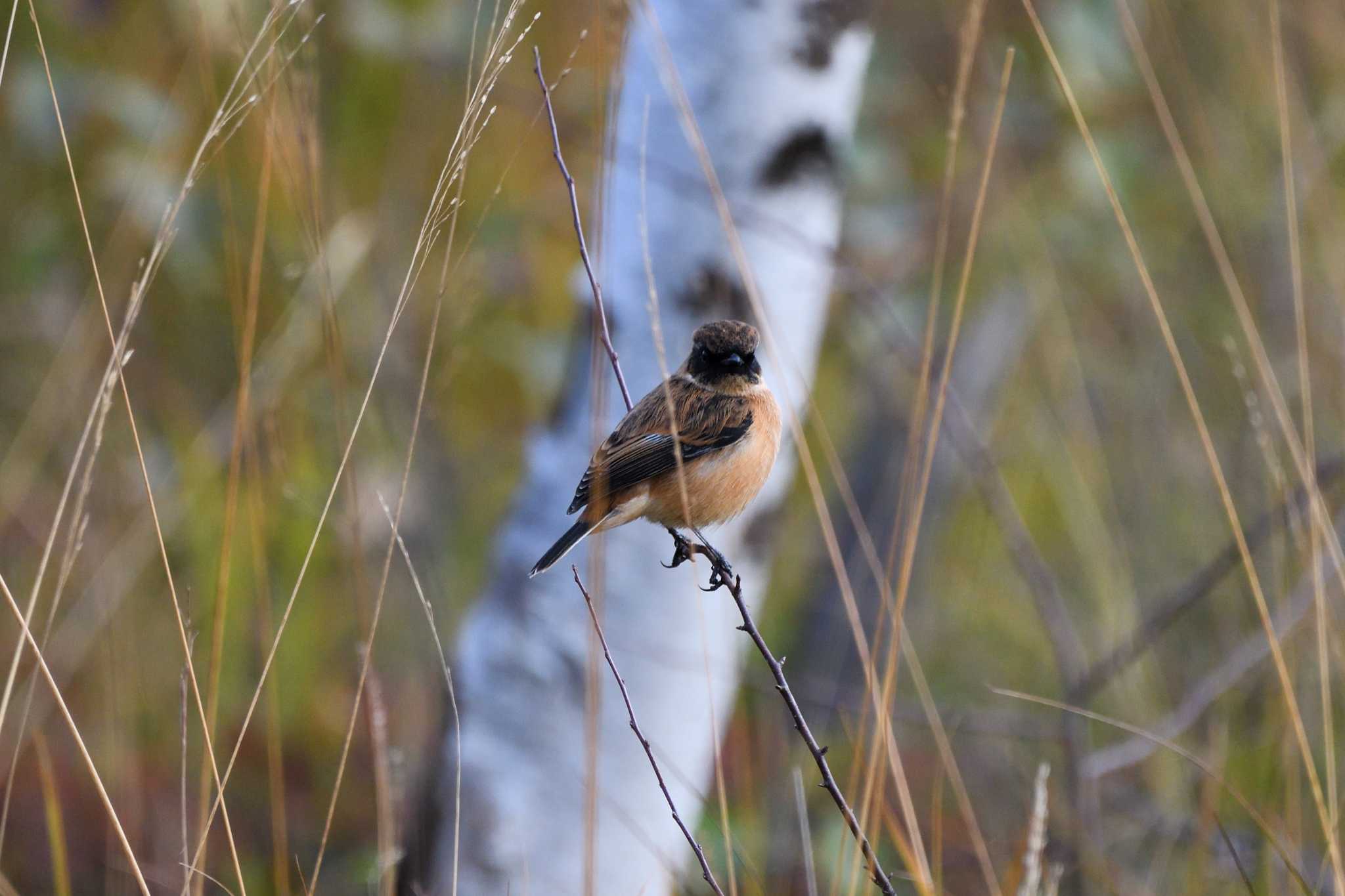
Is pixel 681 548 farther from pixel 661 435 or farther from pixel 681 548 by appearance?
pixel 661 435

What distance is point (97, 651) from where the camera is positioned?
3438 mm

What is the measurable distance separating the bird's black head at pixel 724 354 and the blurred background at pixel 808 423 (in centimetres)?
25

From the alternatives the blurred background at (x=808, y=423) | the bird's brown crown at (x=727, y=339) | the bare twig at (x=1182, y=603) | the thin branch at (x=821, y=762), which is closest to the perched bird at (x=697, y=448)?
the bird's brown crown at (x=727, y=339)

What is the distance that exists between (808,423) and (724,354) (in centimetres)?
173

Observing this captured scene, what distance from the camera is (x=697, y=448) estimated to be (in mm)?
2369

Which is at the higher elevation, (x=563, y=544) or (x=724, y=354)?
(x=724, y=354)

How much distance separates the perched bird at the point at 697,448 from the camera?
81.7 inches

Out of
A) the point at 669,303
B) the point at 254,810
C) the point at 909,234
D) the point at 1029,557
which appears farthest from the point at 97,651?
the point at 909,234

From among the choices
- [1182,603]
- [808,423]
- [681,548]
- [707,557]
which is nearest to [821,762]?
[707,557]

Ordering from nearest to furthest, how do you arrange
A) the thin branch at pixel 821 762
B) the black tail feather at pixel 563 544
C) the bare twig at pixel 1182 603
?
the thin branch at pixel 821 762
the black tail feather at pixel 563 544
the bare twig at pixel 1182 603

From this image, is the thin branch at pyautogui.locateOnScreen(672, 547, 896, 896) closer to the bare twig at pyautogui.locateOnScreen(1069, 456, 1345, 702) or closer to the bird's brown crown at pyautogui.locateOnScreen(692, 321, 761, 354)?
the bird's brown crown at pyautogui.locateOnScreen(692, 321, 761, 354)

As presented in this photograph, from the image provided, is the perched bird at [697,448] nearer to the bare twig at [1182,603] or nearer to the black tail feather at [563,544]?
the black tail feather at [563,544]

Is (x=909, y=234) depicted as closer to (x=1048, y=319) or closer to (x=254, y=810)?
(x=1048, y=319)

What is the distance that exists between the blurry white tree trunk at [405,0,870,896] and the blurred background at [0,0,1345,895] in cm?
17
